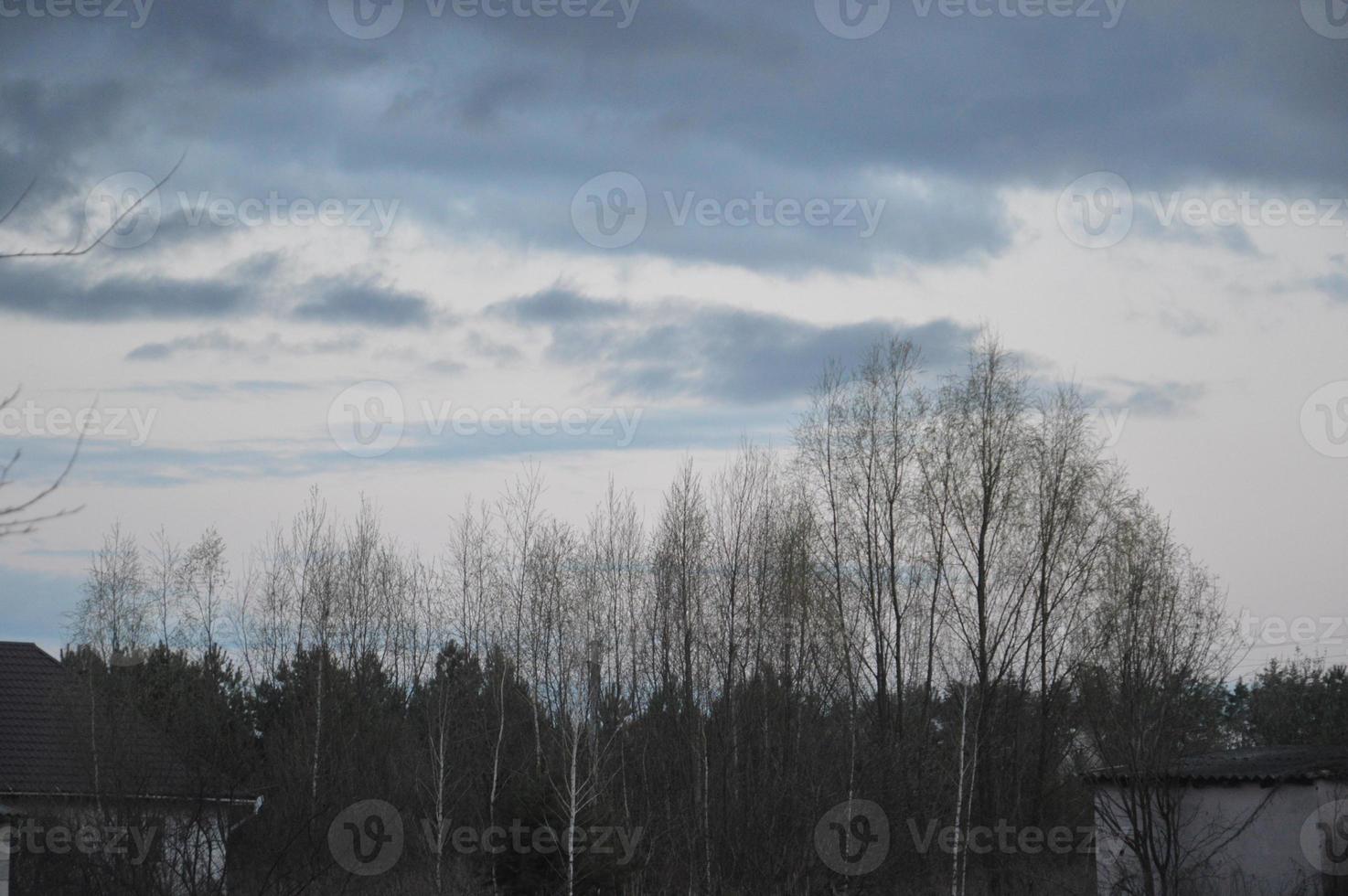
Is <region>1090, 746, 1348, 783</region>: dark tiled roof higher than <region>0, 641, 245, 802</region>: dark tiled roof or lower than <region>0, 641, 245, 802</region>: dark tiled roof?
lower

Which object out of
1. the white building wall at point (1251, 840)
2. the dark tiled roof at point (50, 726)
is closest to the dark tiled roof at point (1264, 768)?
the white building wall at point (1251, 840)

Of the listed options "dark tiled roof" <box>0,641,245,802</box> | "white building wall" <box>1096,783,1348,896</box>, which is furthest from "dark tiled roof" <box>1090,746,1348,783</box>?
"dark tiled roof" <box>0,641,245,802</box>

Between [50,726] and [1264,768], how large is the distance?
25.6 meters

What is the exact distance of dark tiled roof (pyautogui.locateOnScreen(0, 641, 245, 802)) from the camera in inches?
959

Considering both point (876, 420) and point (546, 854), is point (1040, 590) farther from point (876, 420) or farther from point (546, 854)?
point (546, 854)

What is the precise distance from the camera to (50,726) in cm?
2730

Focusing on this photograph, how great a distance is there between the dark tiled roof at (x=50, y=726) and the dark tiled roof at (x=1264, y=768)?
18878mm

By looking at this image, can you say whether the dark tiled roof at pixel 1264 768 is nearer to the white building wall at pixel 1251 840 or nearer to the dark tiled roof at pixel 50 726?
the white building wall at pixel 1251 840

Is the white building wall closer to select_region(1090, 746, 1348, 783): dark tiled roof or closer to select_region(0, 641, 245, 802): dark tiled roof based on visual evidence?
select_region(1090, 746, 1348, 783): dark tiled roof

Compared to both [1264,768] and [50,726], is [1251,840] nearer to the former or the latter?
[1264,768]

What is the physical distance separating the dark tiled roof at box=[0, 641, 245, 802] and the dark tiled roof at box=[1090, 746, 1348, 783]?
18.9 meters

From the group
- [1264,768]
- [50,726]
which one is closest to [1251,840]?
[1264,768]

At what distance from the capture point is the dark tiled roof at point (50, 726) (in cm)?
2436

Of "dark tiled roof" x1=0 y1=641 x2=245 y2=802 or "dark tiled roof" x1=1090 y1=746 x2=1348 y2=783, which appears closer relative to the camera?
"dark tiled roof" x1=1090 y1=746 x2=1348 y2=783
